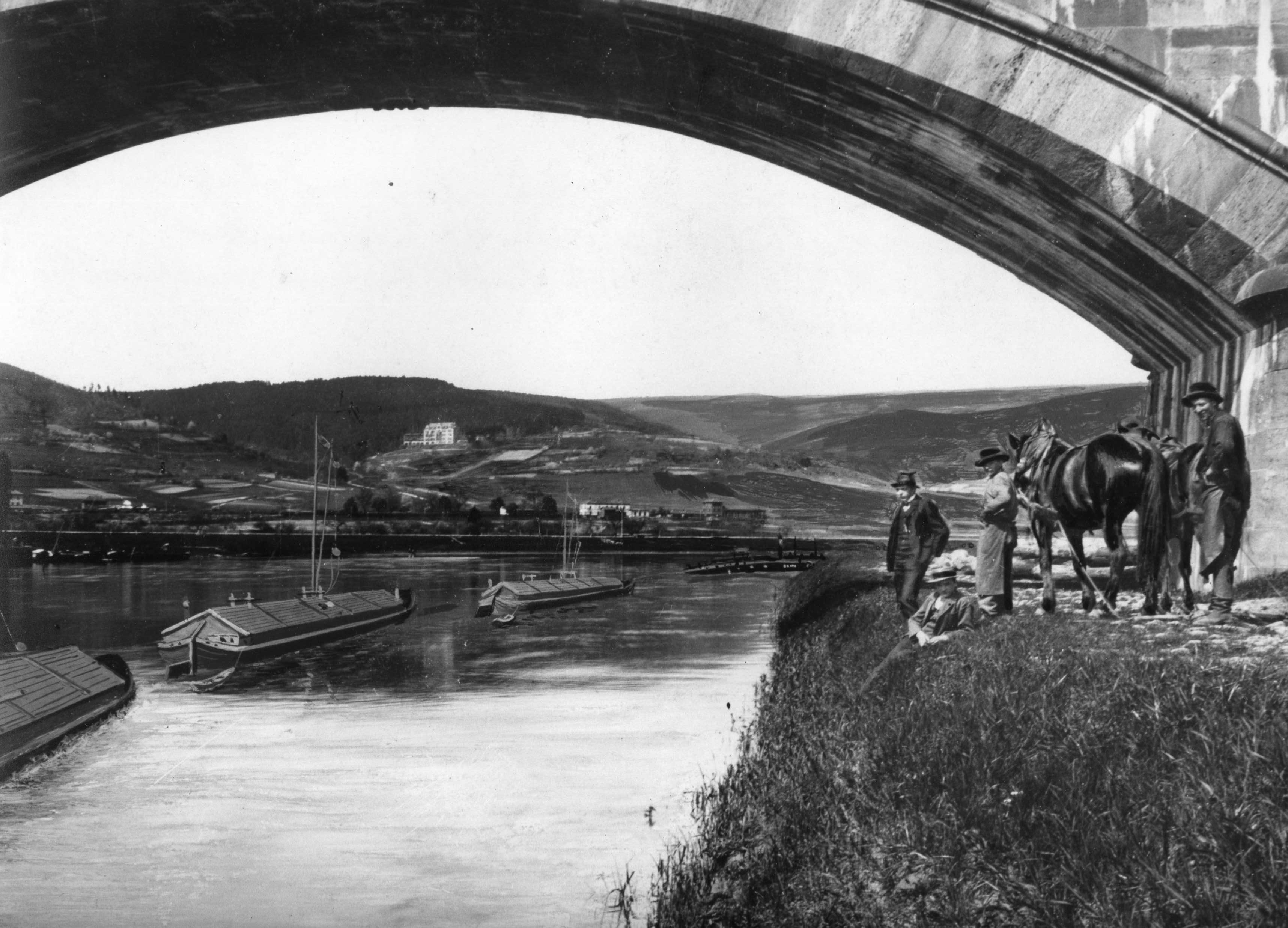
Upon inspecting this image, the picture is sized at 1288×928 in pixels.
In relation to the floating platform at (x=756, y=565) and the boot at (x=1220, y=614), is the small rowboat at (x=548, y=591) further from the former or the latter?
the boot at (x=1220, y=614)

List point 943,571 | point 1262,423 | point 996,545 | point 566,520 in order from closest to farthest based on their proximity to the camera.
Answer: point 1262,423 < point 943,571 < point 996,545 < point 566,520

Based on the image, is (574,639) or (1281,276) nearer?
(1281,276)

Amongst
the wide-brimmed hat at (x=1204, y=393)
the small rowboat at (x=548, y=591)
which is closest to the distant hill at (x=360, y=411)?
the small rowboat at (x=548, y=591)

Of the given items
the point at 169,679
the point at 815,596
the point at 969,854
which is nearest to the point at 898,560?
the point at 969,854

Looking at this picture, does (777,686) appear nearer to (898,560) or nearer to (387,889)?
(898,560)

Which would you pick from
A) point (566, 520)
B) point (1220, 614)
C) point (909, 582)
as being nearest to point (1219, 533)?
point (1220, 614)

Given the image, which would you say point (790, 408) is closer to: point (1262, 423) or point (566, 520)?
point (1262, 423)

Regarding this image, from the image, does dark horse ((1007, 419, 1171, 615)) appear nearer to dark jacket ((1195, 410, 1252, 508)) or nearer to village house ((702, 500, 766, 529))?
dark jacket ((1195, 410, 1252, 508))
